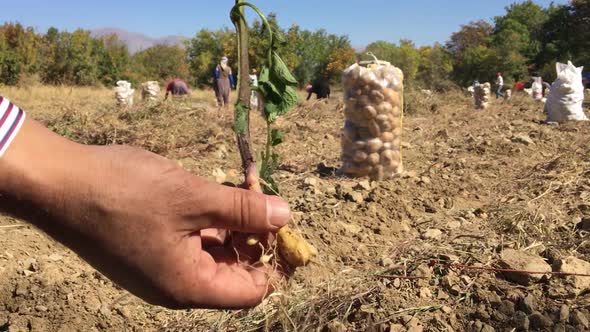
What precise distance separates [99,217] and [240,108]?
26.4 inches

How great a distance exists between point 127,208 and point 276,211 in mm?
417

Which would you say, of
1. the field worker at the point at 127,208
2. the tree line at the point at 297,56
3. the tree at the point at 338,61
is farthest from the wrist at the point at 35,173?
the tree at the point at 338,61

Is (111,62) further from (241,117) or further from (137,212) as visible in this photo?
(137,212)

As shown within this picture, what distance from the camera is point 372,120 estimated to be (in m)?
4.79

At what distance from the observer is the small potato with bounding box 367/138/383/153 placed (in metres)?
4.87

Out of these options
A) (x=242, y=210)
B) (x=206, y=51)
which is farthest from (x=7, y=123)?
(x=206, y=51)

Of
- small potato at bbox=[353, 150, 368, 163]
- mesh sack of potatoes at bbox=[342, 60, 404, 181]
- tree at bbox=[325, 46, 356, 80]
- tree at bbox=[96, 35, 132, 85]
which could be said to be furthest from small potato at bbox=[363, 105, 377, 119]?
tree at bbox=[325, 46, 356, 80]

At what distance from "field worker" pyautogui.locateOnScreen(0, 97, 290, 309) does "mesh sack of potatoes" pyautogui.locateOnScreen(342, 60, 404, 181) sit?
346 centimetres

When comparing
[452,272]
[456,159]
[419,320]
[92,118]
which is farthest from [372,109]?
[92,118]

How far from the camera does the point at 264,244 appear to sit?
1796mm

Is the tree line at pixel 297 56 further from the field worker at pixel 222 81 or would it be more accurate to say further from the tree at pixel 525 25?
the field worker at pixel 222 81

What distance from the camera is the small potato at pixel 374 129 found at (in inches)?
189

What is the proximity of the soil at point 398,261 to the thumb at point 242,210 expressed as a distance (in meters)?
0.63

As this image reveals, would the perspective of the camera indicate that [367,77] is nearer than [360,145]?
Yes
